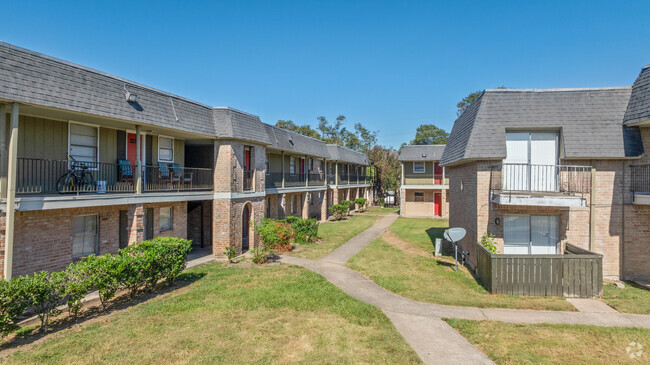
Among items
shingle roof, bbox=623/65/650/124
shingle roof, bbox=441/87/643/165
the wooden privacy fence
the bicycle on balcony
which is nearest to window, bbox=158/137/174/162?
the bicycle on balcony

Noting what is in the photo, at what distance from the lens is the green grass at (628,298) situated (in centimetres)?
905

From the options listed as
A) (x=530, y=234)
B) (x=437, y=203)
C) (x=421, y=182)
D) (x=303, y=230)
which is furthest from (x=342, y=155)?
(x=530, y=234)

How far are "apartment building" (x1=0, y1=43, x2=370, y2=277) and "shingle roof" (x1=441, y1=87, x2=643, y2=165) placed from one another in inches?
419

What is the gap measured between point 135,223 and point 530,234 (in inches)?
594

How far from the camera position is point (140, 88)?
38.7ft

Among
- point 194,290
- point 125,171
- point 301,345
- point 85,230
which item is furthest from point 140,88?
point 301,345

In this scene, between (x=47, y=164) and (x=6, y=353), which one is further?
(x=47, y=164)

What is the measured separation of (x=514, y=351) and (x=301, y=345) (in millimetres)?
4526

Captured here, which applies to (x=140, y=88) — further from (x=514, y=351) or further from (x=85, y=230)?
(x=514, y=351)

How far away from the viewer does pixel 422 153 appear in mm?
33312

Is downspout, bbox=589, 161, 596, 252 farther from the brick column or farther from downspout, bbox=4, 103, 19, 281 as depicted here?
downspout, bbox=4, 103, 19, 281

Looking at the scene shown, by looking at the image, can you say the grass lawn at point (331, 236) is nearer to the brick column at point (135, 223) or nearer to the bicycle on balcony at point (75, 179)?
the brick column at point (135, 223)

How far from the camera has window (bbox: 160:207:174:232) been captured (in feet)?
48.3

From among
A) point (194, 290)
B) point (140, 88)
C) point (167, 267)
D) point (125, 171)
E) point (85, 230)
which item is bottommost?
point (194, 290)
